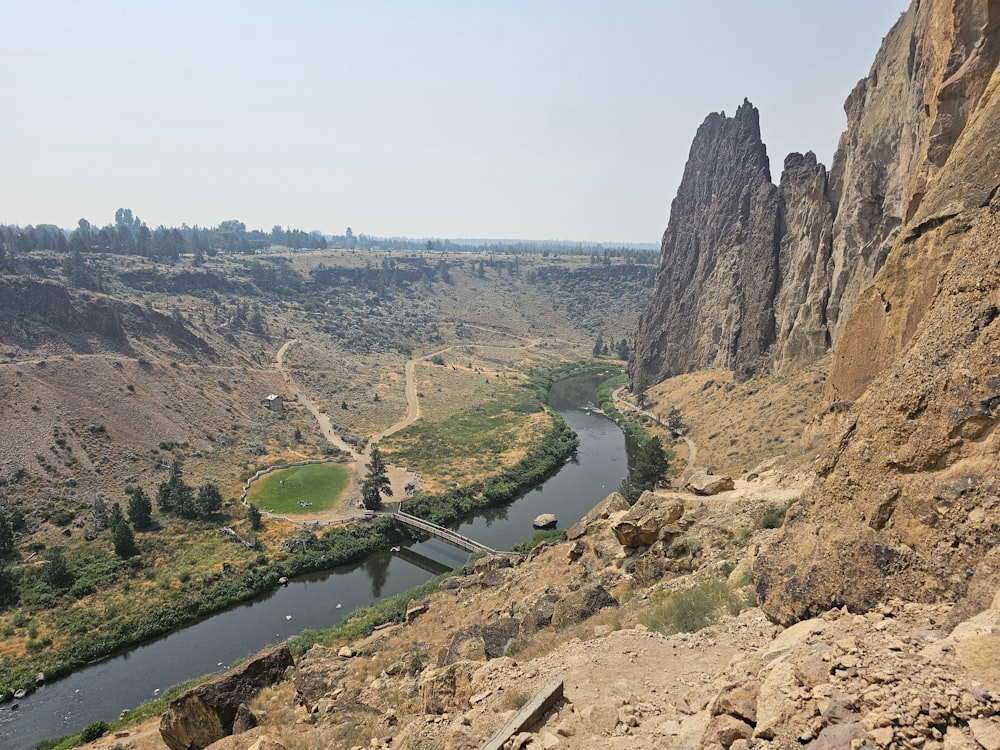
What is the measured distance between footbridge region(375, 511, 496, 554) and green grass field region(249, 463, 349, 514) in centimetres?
712

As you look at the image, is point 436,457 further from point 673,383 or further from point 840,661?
point 840,661

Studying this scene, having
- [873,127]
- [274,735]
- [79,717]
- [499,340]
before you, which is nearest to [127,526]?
[79,717]

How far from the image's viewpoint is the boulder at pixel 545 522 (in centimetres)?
4819

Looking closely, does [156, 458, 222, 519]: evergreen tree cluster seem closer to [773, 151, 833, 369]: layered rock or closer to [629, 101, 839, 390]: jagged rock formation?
[773, 151, 833, 369]: layered rock

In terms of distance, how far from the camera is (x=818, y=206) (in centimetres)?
5875

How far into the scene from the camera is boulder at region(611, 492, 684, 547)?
21766 millimetres

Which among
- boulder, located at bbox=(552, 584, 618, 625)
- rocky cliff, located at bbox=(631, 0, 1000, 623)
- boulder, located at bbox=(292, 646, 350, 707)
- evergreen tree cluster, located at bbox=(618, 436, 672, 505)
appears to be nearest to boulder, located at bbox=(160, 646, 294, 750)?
boulder, located at bbox=(292, 646, 350, 707)

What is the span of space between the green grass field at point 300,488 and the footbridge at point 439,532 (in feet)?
23.4

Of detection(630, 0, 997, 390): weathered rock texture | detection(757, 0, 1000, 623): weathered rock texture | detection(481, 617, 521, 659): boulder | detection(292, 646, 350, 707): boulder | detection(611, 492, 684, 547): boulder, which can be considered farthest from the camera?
detection(611, 492, 684, 547): boulder

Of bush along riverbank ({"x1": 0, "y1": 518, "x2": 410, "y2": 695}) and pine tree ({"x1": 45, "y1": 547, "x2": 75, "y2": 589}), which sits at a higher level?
pine tree ({"x1": 45, "y1": 547, "x2": 75, "y2": 589})

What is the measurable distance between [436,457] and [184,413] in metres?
30.3

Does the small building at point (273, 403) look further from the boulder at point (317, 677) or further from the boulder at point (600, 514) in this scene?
the boulder at point (317, 677)

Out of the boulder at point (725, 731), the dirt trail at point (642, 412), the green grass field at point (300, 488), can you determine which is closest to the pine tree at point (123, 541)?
the green grass field at point (300, 488)

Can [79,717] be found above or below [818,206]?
below
